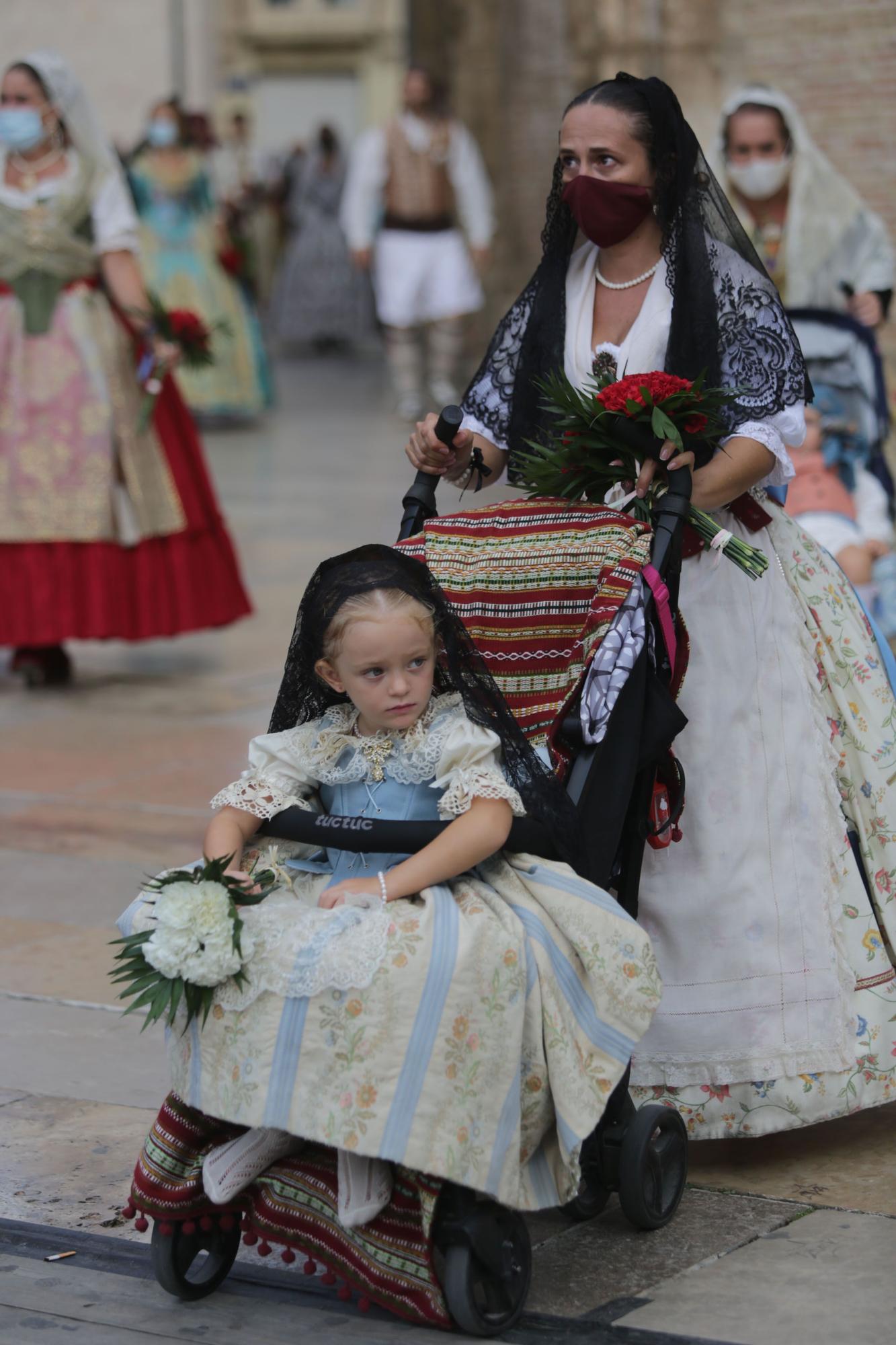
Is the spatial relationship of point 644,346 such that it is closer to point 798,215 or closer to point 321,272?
point 798,215

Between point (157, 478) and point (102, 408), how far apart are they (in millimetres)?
318

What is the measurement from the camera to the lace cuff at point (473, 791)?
3.11 m

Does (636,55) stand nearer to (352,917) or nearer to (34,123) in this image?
(34,123)

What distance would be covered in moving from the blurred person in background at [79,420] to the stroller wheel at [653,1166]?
15.0ft

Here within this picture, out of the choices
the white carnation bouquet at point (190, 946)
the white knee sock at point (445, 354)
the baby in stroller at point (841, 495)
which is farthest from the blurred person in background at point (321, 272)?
the white carnation bouquet at point (190, 946)

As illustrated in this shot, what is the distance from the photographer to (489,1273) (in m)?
2.99

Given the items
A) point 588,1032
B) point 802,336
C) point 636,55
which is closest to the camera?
point 588,1032

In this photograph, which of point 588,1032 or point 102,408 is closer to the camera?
point 588,1032

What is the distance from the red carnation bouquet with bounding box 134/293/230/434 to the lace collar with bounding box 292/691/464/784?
A: 4.32 meters

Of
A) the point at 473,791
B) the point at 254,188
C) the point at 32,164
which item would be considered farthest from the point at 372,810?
the point at 254,188

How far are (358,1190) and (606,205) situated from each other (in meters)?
1.74

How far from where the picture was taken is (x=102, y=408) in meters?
7.57

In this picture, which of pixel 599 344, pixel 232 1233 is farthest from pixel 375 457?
pixel 232 1233

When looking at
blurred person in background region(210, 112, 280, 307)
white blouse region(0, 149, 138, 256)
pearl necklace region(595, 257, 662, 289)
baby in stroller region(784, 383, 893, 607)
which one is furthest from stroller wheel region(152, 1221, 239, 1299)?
blurred person in background region(210, 112, 280, 307)
